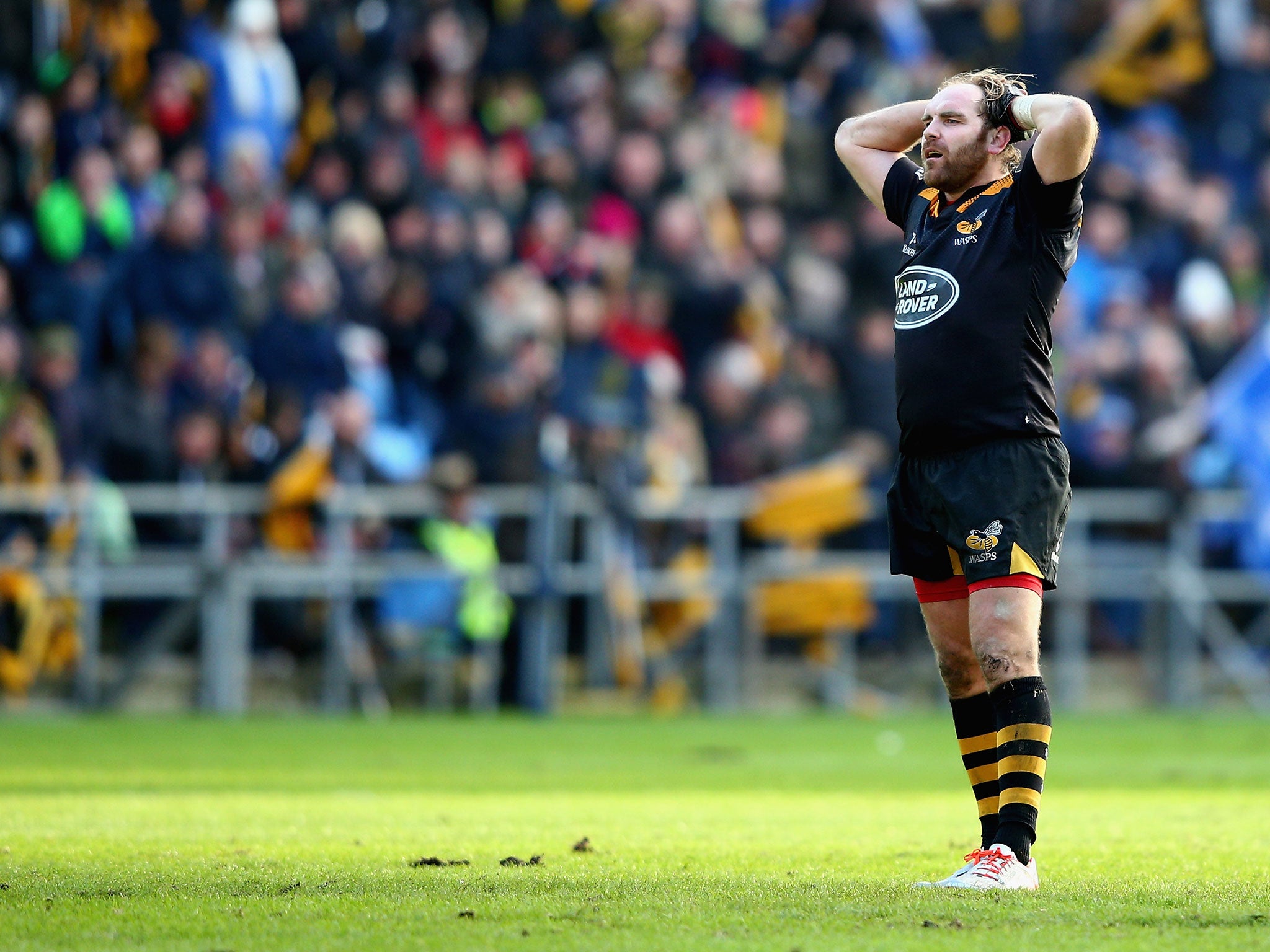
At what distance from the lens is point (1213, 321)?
17016 mm

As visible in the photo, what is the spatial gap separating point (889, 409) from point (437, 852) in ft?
32.4

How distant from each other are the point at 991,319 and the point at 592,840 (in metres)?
2.21

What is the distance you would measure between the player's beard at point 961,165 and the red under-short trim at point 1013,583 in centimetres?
117

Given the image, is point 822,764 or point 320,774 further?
point 822,764

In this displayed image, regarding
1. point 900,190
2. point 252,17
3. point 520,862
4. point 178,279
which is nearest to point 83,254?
point 178,279

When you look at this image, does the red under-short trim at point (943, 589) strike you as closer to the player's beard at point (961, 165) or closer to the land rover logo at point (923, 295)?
the land rover logo at point (923, 295)

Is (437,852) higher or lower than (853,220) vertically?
lower

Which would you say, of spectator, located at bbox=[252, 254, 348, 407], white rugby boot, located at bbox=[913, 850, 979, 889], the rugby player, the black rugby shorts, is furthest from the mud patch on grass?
→ spectator, located at bbox=[252, 254, 348, 407]

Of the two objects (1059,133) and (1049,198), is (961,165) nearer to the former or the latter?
(1049,198)

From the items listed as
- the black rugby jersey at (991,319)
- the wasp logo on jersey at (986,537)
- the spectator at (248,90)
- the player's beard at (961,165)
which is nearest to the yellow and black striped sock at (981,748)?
the wasp logo on jersey at (986,537)

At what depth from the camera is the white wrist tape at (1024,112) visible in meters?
5.54

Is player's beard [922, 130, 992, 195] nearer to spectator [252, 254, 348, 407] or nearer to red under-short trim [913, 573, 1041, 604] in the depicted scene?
red under-short trim [913, 573, 1041, 604]

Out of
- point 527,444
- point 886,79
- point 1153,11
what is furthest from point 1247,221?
point 527,444

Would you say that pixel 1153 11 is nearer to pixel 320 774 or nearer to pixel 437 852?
pixel 320 774
